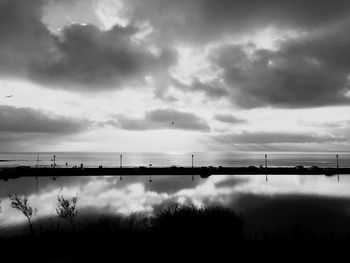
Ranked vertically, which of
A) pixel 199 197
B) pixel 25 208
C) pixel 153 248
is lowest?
pixel 199 197

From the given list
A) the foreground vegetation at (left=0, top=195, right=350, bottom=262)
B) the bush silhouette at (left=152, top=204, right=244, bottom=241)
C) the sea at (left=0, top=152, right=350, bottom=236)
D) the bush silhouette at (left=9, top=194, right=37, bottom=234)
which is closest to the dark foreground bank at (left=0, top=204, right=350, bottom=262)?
the foreground vegetation at (left=0, top=195, right=350, bottom=262)

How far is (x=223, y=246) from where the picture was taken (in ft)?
60.3

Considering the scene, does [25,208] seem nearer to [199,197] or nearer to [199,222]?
[199,222]

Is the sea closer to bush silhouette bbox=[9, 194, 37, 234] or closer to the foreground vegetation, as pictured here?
bush silhouette bbox=[9, 194, 37, 234]

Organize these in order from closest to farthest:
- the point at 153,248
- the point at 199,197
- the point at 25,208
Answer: the point at 153,248, the point at 25,208, the point at 199,197

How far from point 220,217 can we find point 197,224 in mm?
2621

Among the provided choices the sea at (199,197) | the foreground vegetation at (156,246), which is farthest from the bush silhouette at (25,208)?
the foreground vegetation at (156,246)

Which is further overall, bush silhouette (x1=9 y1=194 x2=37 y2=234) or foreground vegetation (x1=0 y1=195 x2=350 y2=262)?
bush silhouette (x1=9 y1=194 x2=37 y2=234)

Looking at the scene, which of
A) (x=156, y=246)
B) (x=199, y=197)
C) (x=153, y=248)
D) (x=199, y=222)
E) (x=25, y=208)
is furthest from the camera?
(x=199, y=197)

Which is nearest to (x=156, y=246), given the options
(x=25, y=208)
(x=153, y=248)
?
(x=153, y=248)

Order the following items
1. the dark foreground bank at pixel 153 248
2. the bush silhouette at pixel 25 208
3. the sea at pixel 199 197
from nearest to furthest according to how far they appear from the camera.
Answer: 1. the dark foreground bank at pixel 153 248
2. the bush silhouette at pixel 25 208
3. the sea at pixel 199 197

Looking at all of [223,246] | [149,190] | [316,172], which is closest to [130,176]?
[149,190]

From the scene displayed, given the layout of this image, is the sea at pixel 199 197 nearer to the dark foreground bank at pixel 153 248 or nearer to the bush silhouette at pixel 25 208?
the bush silhouette at pixel 25 208

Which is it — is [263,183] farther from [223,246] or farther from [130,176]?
[223,246]
